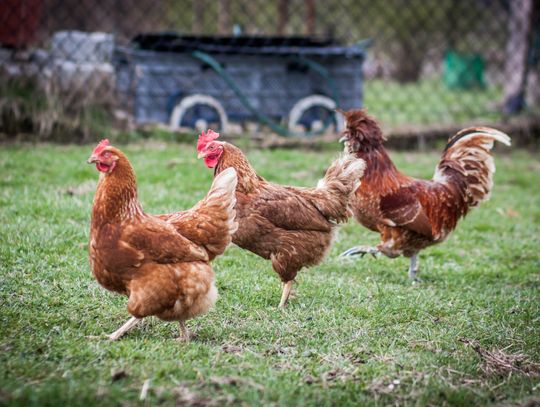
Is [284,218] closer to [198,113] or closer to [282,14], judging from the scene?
[198,113]

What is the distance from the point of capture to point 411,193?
6.36 meters

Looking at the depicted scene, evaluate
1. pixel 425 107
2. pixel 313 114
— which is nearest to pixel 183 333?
pixel 313 114

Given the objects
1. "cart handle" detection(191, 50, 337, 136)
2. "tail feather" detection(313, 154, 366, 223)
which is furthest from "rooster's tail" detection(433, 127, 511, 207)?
"cart handle" detection(191, 50, 337, 136)

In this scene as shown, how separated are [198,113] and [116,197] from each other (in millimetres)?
7131

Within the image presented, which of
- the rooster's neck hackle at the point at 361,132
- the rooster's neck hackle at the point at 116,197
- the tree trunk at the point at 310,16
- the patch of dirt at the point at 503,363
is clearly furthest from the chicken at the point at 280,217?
the tree trunk at the point at 310,16

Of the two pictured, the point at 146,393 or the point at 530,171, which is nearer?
the point at 146,393

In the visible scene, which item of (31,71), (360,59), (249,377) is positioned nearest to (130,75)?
(31,71)

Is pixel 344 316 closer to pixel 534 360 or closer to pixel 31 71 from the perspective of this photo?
pixel 534 360

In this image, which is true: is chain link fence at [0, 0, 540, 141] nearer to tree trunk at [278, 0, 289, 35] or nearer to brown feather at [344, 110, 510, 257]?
tree trunk at [278, 0, 289, 35]

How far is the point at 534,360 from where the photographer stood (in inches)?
177

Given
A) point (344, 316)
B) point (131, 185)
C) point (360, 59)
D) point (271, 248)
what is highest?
point (360, 59)

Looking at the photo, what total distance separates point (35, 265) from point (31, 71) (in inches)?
236

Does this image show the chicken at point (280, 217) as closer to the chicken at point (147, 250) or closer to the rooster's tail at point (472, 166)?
the chicken at point (147, 250)

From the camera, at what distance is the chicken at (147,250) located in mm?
4129
